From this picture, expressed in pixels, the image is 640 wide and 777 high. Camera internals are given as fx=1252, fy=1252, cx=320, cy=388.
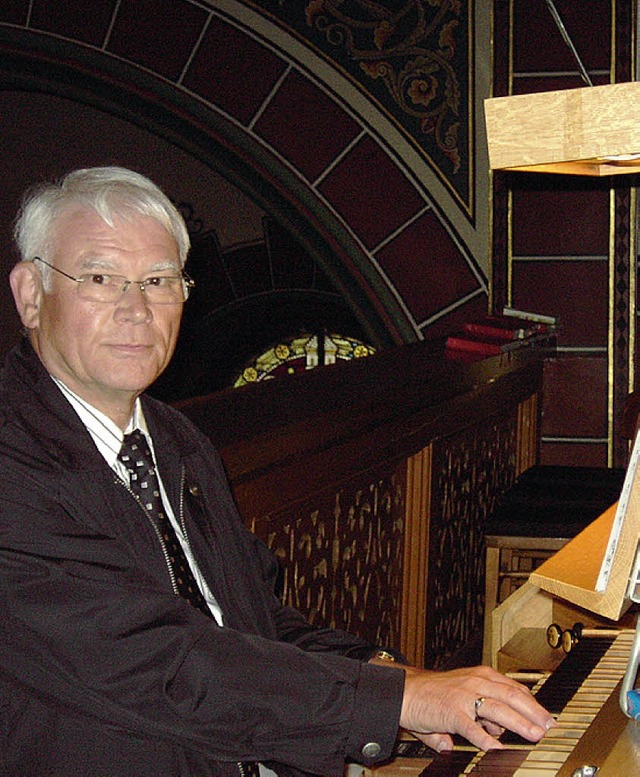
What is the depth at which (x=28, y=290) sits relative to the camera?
1.83m

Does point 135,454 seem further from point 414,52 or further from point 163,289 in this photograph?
point 414,52

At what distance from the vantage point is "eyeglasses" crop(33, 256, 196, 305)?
1771 mm

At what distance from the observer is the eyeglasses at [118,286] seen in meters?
1.77

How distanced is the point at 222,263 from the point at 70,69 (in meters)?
2.46

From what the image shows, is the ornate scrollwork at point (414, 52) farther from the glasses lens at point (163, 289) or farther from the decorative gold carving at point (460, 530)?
the glasses lens at point (163, 289)

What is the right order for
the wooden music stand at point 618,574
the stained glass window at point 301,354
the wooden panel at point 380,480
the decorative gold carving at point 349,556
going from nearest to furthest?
the wooden music stand at point 618,574 → the wooden panel at point 380,480 → the decorative gold carving at point 349,556 → the stained glass window at point 301,354

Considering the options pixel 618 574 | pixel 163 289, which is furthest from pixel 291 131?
pixel 618 574

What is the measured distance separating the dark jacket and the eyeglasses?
208 millimetres

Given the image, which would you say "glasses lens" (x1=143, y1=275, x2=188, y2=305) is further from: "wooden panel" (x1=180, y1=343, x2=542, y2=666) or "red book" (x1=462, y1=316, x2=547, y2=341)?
"red book" (x1=462, y1=316, x2=547, y2=341)

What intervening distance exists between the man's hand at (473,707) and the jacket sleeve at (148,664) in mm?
31

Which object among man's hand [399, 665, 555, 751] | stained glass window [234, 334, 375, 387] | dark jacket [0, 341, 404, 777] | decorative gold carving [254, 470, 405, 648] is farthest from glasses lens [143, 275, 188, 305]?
stained glass window [234, 334, 375, 387]

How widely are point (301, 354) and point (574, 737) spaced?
8.23 m

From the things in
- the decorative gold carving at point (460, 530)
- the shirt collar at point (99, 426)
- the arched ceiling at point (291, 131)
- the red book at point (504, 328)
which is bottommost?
the decorative gold carving at point (460, 530)

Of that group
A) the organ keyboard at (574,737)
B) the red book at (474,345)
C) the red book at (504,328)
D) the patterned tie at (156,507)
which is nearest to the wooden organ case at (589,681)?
the organ keyboard at (574,737)
